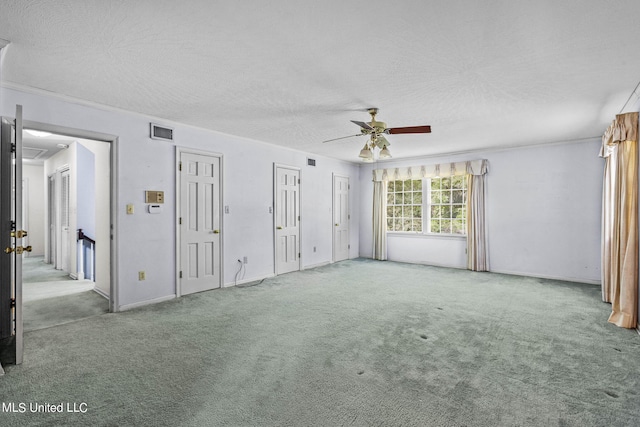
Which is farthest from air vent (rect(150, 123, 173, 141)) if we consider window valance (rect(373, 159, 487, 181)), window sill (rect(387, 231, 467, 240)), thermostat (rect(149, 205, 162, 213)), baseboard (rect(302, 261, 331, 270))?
window sill (rect(387, 231, 467, 240))

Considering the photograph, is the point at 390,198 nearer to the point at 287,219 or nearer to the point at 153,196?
the point at 287,219

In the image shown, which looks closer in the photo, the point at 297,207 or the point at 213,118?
the point at 213,118

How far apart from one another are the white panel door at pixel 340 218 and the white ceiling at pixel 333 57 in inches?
133

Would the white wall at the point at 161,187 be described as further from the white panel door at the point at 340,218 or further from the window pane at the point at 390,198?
the window pane at the point at 390,198

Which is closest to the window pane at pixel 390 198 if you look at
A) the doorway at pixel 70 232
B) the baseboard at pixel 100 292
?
the doorway at pixel 70 232

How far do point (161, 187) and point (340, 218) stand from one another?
4.32 m

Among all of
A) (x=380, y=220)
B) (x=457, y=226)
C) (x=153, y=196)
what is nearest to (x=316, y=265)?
(x=380, y=220)

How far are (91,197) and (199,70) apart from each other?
14.6 feet

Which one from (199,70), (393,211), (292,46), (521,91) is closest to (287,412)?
(292,46)

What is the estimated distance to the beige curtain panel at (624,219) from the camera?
3.32 m

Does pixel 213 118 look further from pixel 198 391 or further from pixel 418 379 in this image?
pixel 418 379

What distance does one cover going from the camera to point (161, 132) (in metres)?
4.33

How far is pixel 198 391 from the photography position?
2186 mm

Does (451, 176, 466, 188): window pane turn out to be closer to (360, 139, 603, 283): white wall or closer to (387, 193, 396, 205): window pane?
(360, 139, 603, 283): white wall
